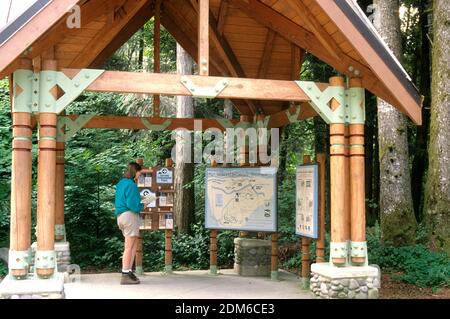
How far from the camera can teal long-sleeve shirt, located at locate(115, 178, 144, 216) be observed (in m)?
7.52

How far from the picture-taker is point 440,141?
9.25m

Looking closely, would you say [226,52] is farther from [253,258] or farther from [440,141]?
[440,141]

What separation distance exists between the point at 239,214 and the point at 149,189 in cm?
167

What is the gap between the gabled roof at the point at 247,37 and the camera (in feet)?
18.6

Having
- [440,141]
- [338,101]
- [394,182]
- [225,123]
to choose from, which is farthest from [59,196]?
[440,141]

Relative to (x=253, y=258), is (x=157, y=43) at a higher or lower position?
higher

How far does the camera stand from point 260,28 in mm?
9117

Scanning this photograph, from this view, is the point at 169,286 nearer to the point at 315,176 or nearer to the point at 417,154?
the point at 315,176

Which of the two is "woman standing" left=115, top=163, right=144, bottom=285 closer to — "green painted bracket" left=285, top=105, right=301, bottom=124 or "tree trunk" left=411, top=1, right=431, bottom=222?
"green painted bracket" left=285, top=105, right=301, bottom=124

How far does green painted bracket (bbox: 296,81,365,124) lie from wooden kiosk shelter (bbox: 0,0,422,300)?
0.01 metres

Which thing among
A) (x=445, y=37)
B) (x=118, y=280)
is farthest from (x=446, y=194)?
(x=118, y=280)

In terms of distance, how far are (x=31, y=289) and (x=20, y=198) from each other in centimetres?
105

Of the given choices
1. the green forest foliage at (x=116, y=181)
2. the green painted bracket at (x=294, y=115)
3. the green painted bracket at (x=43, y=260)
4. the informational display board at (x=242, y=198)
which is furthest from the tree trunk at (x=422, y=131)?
the green painted bracket at (x=43, y=260)

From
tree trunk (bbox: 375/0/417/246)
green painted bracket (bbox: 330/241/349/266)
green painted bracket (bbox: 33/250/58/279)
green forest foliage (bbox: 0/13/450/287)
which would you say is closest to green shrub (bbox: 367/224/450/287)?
tree trunk (bbox: 375/0/417/246)
